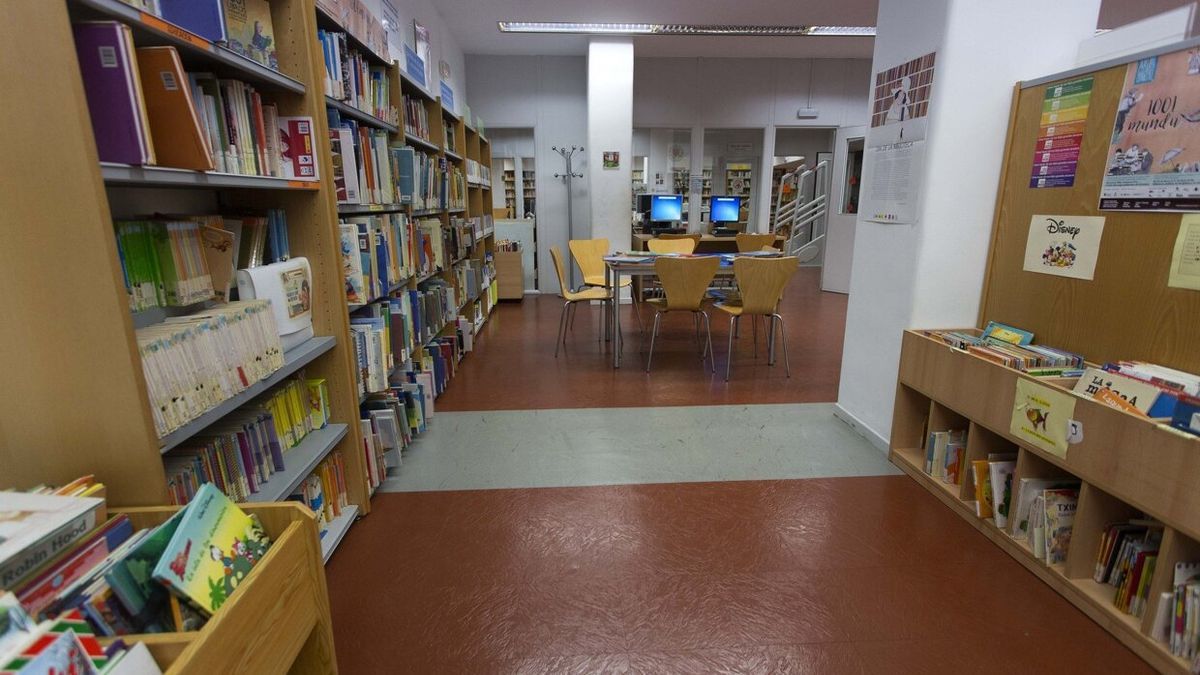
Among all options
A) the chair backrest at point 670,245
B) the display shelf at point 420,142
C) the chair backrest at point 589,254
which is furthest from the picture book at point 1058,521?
the chair backrest at point 670,245

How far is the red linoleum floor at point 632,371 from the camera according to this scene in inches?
139

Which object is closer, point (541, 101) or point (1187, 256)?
point (1187, 256)

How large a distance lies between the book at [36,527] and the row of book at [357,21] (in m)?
1.84

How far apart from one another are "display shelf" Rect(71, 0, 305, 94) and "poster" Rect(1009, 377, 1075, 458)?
2578 mm

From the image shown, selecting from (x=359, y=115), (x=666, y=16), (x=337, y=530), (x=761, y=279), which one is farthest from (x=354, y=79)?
(x=666, y=16)

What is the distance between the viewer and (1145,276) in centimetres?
174

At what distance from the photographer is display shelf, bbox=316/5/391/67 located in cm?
211

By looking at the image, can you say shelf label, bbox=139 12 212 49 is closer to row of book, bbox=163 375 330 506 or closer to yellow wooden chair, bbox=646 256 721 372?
row of book, bbox=163 375 330 506

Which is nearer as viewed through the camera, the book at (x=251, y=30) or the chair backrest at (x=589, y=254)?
the book at (x=251, y=30)

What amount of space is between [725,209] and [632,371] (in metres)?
4.54

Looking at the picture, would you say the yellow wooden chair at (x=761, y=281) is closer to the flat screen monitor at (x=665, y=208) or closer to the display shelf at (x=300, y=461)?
the display shelf at (x=300, y=461)

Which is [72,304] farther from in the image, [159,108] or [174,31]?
[174,31]

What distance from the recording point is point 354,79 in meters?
2.38

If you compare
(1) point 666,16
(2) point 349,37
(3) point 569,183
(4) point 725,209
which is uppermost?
(1) point 666,16
